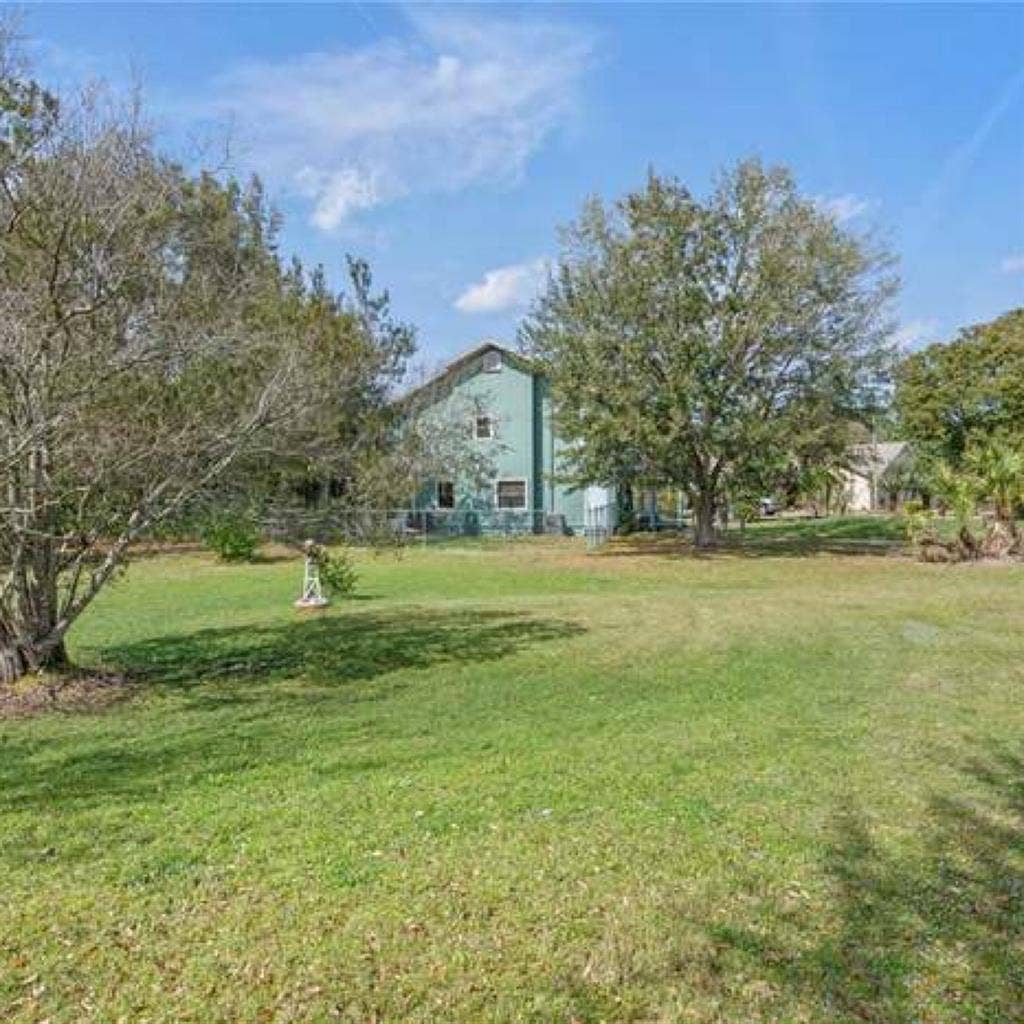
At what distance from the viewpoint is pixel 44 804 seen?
495 cm

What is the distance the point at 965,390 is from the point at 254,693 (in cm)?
3935

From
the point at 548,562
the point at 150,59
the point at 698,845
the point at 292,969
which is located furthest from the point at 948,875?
the point at 548,562

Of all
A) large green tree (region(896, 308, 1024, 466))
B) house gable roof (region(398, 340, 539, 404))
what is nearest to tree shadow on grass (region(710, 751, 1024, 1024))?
house gable roof (region(398, 340, 539, 404))

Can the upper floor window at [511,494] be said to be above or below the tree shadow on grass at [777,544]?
above

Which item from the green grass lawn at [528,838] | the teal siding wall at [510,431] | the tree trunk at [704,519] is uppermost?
the teal siding wall at [510,431]

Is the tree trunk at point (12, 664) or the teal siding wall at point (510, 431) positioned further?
the teal siding wall at point (510, 431)

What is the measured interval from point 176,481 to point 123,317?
4.76ft

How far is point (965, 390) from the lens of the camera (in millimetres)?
39656

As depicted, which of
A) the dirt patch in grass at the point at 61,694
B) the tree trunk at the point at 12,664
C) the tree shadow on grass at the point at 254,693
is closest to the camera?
the tree shadow on grass at the point at 254,693

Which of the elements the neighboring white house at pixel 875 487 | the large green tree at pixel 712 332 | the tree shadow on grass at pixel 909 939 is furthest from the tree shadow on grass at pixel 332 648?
the neighboring white house at pixel 875 487

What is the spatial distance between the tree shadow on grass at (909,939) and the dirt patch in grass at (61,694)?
19.5 ft

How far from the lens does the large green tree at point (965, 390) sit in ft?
125

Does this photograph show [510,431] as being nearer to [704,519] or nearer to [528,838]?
[704,519]

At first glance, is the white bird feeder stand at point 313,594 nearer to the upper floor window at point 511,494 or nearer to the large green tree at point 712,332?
the large green tree at point 712,332
